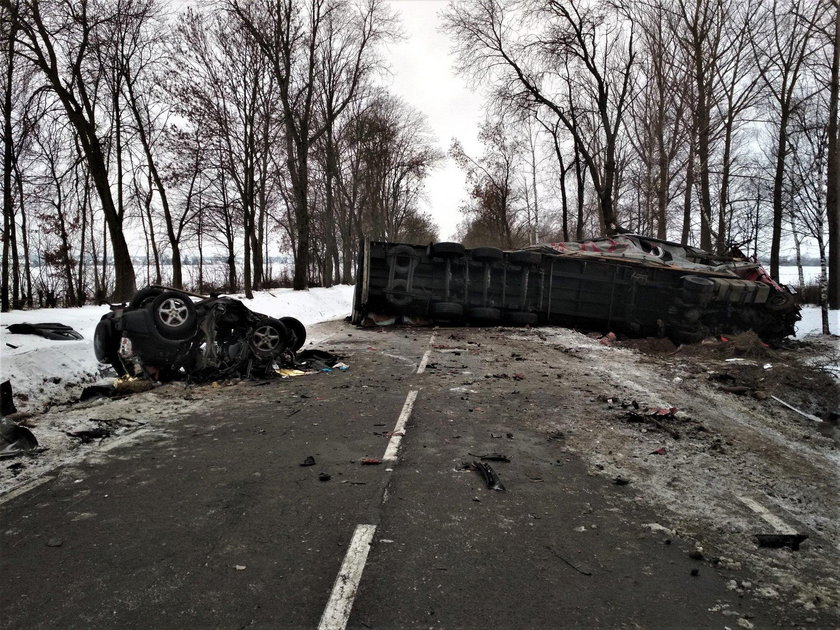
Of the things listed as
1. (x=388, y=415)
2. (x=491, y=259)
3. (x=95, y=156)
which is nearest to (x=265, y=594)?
(x=388, y=415)

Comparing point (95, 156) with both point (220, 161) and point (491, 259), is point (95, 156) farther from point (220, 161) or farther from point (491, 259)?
point (491, 259)

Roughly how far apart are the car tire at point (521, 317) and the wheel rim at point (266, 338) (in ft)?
23.2

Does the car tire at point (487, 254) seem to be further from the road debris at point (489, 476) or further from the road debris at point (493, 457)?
the road debris at point (489, 476)

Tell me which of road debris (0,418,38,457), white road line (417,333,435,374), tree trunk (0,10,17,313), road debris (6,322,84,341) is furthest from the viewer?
tree trunk (0,10,17,313)

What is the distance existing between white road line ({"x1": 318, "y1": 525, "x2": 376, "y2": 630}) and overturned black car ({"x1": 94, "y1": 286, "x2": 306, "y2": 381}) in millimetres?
4947

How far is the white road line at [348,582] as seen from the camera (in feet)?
6.92

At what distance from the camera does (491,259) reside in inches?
505

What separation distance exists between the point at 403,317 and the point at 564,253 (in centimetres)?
460

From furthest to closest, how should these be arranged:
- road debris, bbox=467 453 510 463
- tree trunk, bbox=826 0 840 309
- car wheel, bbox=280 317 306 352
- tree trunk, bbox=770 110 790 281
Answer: tree trunk, bbox=770 110 790 281, tree trunk, bbox=826 0 840 309, car wheel, bbox=280 317 306 352, road debris, bbox=467 453 510 463

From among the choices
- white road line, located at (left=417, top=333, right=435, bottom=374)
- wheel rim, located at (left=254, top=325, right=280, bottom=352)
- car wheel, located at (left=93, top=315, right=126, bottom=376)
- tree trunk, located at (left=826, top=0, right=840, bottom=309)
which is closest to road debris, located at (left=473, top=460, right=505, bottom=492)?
white road line, located at (left=417, top=333, right=435, bottom=374)

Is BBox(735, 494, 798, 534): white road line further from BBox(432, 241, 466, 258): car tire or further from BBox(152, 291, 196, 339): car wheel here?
BBox(432, 241, 466, 258): car tire

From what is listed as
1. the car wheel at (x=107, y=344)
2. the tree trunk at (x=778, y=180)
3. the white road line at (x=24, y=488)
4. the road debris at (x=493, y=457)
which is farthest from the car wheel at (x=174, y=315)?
the tree trunk at (x=778, y=180)

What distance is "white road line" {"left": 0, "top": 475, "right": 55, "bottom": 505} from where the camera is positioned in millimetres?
3322

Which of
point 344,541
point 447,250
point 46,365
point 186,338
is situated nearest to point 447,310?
point 447,250
